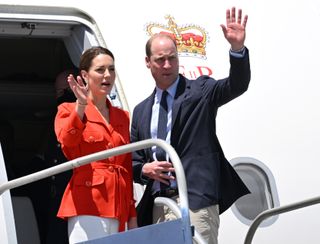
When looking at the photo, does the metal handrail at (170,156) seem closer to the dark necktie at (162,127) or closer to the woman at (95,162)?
the woman at (95,162)

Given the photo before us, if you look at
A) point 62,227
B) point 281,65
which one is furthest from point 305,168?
point 62,227

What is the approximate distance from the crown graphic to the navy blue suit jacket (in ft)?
4.30

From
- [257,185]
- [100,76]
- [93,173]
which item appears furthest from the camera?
[257,185]

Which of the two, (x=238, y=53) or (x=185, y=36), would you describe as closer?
(x=238, y=53)

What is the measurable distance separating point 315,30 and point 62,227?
2.84 meters

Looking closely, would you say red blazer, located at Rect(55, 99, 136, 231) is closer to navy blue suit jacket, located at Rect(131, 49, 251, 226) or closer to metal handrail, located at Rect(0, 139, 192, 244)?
navy blue suit jacket, located at Rect(131, 49, 251, 226)

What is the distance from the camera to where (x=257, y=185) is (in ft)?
22.5

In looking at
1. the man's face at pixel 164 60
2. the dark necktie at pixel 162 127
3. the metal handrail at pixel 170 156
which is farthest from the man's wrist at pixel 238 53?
the metal handrail at pixel 170 156

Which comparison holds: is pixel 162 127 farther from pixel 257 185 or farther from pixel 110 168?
pixel 257 185

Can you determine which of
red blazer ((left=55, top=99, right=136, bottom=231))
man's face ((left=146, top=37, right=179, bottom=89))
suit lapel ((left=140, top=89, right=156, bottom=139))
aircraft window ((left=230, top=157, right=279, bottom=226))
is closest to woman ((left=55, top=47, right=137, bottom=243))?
red blazer ((left=55, top=99, right=136, bottom=231))

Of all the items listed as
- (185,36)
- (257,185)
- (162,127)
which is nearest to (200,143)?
(162,127)

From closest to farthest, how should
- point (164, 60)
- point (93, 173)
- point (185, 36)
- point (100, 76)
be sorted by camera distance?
1. point (93, 173)
2. point (100, 76)
3. point (164, 60)
4. point (185, 36)

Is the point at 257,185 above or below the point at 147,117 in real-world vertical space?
below

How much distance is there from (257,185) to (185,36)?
48.1 inches
